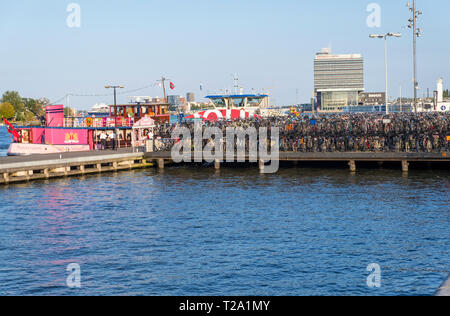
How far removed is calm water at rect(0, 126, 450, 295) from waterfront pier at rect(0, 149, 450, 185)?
1.60 m

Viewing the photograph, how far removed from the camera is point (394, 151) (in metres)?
44.6

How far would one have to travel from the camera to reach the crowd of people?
43.1 metres

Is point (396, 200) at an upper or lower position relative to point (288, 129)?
lower

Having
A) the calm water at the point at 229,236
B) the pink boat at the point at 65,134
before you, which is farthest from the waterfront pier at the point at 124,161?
the pink boat at the point at 65,134

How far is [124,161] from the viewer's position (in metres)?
50.4

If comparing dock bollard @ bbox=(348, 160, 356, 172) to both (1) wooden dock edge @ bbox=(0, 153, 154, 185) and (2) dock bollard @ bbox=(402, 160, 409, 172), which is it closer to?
(2) dock bollard @ bbox=(402, 160, 409, 172)

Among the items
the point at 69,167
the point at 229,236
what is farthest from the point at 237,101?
the point at 229,236

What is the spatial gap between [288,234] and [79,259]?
8869mm

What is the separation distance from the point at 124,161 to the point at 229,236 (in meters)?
26.7

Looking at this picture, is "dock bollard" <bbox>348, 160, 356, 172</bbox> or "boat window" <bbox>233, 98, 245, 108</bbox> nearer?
"dock bollard" <bbox>348, 160, 356, 172</bbox>

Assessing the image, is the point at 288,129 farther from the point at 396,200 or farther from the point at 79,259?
the point at 79,259

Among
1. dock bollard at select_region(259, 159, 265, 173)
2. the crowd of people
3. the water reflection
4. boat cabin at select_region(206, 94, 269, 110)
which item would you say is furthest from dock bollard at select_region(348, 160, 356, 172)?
boat cabin at select_region(206, 94, 269, 110)

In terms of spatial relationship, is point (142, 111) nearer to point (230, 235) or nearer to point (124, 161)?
point (124, 161)
